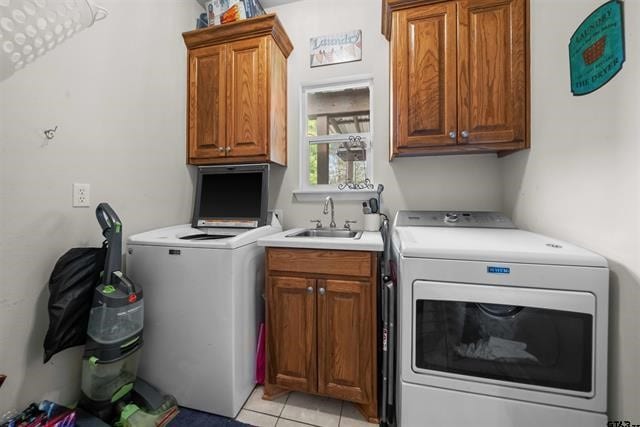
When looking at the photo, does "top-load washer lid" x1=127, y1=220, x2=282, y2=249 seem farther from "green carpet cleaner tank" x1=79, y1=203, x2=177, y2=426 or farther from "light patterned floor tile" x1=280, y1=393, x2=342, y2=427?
"light patterned floor tile" x1=280, y1=393, x2=342, y2=427

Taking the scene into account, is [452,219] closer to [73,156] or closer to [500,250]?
[500,250]

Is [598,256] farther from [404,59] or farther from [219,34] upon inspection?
[219,34]

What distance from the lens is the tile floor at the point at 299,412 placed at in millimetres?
1361

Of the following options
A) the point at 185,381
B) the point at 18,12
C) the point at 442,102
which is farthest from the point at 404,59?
the point at 185,381

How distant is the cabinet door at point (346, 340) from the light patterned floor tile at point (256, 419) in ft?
0.97

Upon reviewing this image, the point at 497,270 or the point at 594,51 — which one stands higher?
the point at 594,51

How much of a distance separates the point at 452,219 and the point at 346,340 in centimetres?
102

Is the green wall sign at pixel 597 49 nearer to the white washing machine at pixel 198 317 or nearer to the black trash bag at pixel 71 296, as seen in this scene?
the white washing machine at pixel 198 317

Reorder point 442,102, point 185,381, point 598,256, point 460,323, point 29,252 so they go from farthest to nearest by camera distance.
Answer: point 442,102 < point 185,381 < point 29,252 < point 460,323 < point 598,256

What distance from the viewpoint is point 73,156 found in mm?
1310

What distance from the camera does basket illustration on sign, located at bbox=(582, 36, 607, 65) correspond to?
92cm

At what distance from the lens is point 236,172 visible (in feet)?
6.50

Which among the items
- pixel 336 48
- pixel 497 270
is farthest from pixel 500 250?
pixel 336 48

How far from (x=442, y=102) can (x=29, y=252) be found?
2256 millimetres
